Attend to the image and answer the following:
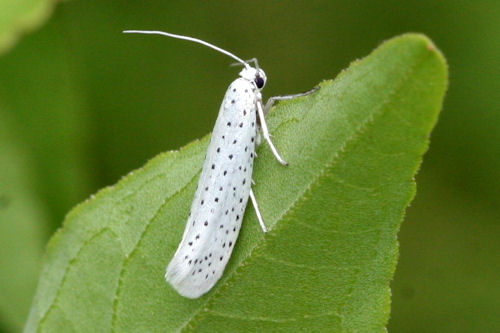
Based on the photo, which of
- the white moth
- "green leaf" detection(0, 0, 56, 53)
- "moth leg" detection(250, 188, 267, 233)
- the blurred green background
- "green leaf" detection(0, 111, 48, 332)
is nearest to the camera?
"moth leg" detection(250, 188, 267, 233)

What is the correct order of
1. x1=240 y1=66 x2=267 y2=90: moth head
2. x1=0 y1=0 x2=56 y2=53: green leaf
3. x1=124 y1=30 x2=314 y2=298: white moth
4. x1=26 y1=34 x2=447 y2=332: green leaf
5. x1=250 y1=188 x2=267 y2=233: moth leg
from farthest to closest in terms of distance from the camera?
x1=0 y1=0 x2=56 y2=53: green leaf → x1=240 y1=66 x2=267 y2=90: moth head → x1=124 y1=30 x2=314 y2=298: white moth → x1=250 y1=188 x2=267 y2=233: moth leg → x1=26 y1=34 x2=447 y2=332: green leaf

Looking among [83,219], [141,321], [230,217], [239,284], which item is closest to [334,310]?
[239,284]

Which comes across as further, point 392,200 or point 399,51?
point 392,200

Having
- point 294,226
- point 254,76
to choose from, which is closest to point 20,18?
point 254,76

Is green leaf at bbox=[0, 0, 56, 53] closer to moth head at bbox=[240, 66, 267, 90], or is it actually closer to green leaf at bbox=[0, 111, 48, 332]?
green leaf at bbox=[0, 111, 48, 332]

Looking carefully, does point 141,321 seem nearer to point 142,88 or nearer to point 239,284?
point 239,284

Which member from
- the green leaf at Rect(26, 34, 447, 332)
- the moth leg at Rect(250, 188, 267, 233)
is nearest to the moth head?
the green leaf at Rect(26, 34, 447, 332)
